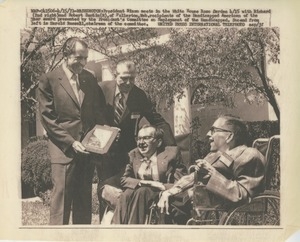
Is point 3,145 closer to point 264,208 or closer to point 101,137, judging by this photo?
point 101,137

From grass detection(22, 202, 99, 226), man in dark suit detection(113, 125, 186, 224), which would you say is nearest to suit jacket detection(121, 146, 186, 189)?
man in dark suit detection(113, 125, 186, 224)

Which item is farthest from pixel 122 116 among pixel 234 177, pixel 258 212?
pixel 258 212

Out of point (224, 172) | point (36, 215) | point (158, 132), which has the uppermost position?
point (158, 132)

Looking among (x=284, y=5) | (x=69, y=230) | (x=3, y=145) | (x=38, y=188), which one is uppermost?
(x=284, y=5)

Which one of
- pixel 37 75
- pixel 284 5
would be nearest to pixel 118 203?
pixel 37 75

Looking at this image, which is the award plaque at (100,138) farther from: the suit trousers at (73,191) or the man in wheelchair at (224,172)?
the man in wheelchair at (224,172)

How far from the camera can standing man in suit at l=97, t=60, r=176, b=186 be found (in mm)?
1756

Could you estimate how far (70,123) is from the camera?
1746 millimetres

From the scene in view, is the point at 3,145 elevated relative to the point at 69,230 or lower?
elevated

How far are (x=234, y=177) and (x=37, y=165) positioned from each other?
0.51 meters

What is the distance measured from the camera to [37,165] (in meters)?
1.76

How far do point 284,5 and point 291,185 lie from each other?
1.54 ft

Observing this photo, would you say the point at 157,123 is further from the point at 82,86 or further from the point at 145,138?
the point at 82,86

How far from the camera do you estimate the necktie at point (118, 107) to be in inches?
69.1
